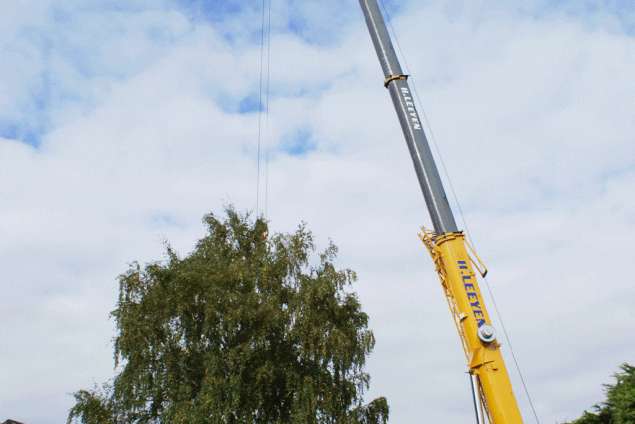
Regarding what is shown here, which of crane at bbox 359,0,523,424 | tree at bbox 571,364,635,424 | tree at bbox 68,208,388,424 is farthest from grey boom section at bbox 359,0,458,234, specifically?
tree at bbox 68,208,388,424

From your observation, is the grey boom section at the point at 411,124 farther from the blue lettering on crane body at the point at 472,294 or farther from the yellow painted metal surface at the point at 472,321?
the blue lettering on crane body at the point at 472,294

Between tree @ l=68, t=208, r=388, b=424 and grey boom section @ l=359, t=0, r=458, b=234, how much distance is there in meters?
9.32

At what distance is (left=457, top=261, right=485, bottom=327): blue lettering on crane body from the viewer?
11.1 m

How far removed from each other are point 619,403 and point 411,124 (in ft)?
27.9

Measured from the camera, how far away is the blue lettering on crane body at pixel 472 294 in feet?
36.4

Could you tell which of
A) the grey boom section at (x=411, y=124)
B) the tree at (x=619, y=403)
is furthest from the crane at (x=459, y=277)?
the tree at (x=619, y=403)

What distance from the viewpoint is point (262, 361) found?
2066 cm

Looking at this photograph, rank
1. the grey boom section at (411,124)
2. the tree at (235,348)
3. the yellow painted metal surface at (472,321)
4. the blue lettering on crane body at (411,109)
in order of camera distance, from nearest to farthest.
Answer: the yellow painted metal surface at (472,321), the grey boom section at (411,124), the blue lettering on crane body at (411,109), the tree at (235,348)

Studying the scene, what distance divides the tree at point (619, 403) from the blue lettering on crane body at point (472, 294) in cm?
545

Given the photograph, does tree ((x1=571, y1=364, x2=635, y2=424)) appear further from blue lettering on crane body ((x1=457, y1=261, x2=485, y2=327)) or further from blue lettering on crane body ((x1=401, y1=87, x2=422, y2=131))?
blue lettering on crane body ((x1=401, y1=87, x2=422, y2=131))

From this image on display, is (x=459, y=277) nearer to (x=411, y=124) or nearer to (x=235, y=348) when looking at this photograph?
(x=411, y=124)

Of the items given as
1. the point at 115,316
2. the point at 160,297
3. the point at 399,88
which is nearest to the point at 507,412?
the point at 399,88

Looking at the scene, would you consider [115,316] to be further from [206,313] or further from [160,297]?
[206,313]

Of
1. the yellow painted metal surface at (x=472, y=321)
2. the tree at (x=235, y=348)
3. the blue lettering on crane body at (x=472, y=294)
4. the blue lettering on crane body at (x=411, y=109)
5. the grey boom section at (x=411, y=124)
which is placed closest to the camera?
the yellow painted metal surface at (x=472, y=321)
